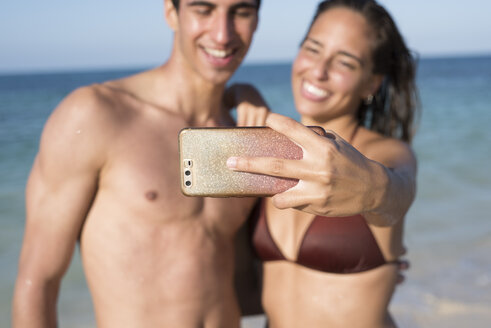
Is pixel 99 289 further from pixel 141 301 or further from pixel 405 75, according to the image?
pixel 405 75

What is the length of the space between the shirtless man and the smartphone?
76cm

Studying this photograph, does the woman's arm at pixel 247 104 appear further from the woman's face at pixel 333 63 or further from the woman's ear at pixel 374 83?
the woman's ear at pixel 374 83

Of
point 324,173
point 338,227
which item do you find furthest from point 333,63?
point 324,173

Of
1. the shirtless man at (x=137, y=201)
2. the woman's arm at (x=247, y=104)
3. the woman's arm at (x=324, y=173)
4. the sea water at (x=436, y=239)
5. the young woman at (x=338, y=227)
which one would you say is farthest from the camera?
the sea water at (x=436, y=239)

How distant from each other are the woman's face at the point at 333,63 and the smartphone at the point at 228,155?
3.66 feet

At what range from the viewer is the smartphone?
131 centimetres

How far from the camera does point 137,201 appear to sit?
6.98 ft

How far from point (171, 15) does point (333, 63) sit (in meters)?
0.85

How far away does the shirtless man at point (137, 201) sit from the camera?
2047mm

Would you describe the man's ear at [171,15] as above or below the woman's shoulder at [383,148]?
above

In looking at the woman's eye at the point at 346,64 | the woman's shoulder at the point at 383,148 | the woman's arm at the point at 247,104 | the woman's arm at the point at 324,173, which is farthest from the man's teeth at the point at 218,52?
the woman's arm at the point at 324,173

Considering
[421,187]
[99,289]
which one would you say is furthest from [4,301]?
[421,187]

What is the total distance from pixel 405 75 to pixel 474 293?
274 cm

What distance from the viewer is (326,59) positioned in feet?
7.75
